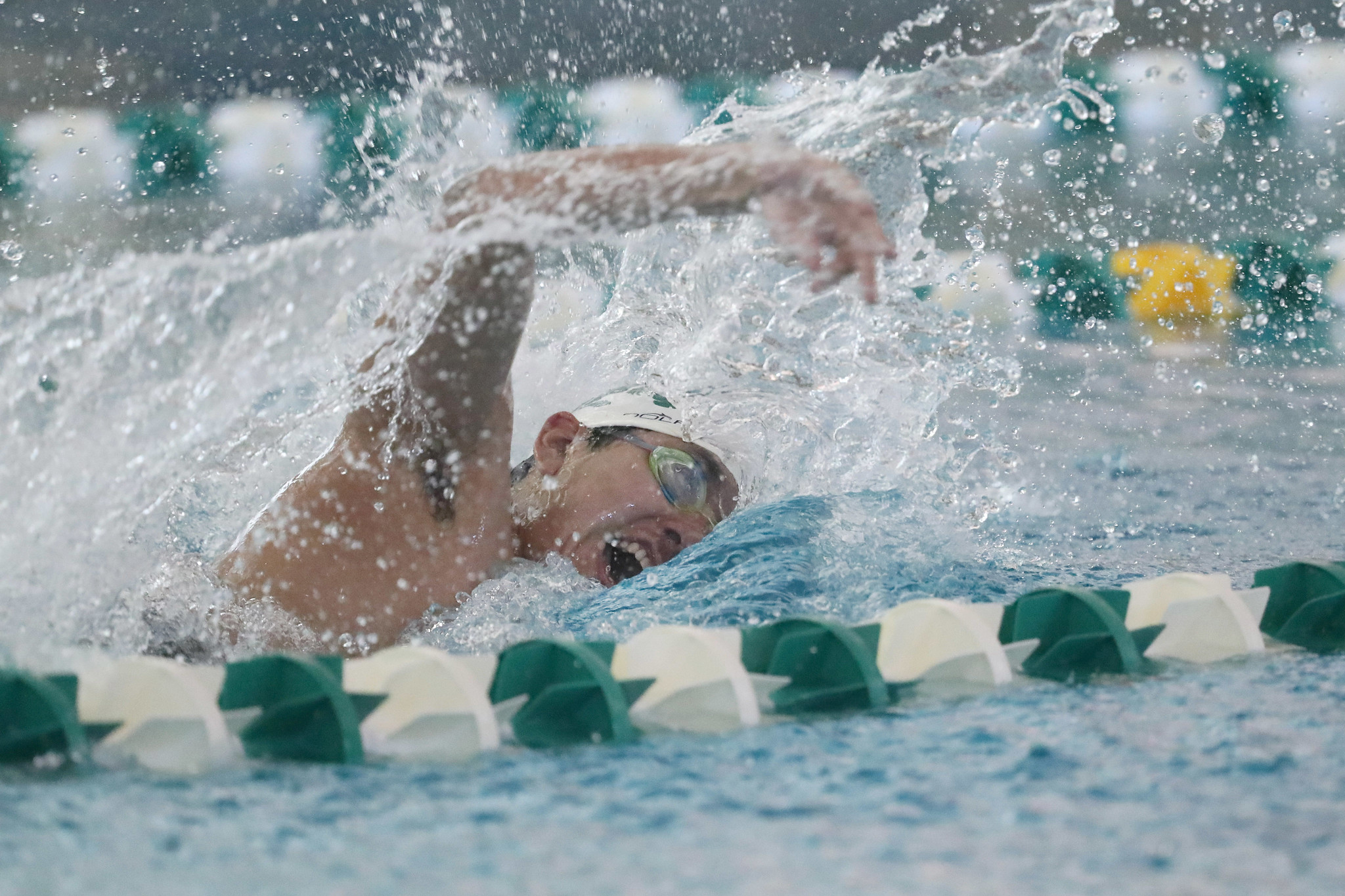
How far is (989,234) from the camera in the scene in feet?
28.8

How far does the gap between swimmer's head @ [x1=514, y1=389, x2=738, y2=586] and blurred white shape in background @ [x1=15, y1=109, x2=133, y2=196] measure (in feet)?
27.7

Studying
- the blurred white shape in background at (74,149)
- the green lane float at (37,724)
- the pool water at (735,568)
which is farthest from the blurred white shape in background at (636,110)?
the green lane float at (37,724)

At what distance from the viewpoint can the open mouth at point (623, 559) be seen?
65.9 inches

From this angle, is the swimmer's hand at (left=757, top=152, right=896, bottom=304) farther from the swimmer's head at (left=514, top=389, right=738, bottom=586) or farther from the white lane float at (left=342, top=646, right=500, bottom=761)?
the swimmer's head at (left=514, top=389, right=738, bottom=586)

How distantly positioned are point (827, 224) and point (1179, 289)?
22.7 ft

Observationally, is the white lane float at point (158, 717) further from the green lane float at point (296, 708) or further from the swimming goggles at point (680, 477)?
the swimming goggles at point (680, 477)

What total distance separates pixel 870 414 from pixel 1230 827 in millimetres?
1530

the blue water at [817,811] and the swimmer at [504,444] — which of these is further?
the swimmer at [504,444]

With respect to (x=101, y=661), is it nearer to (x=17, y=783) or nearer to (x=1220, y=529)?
(x=17, y=783)

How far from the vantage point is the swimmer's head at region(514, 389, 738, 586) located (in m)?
1.64

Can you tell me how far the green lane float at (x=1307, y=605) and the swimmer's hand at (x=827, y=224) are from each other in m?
0.59

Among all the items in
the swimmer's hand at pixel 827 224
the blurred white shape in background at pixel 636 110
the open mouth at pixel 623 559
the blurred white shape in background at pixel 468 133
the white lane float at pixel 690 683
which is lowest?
the white lane float at pixel 690 683

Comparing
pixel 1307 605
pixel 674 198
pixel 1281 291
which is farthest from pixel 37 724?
pixel 1281 291

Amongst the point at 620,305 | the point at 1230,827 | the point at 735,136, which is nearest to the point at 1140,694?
the point at 1230,827
